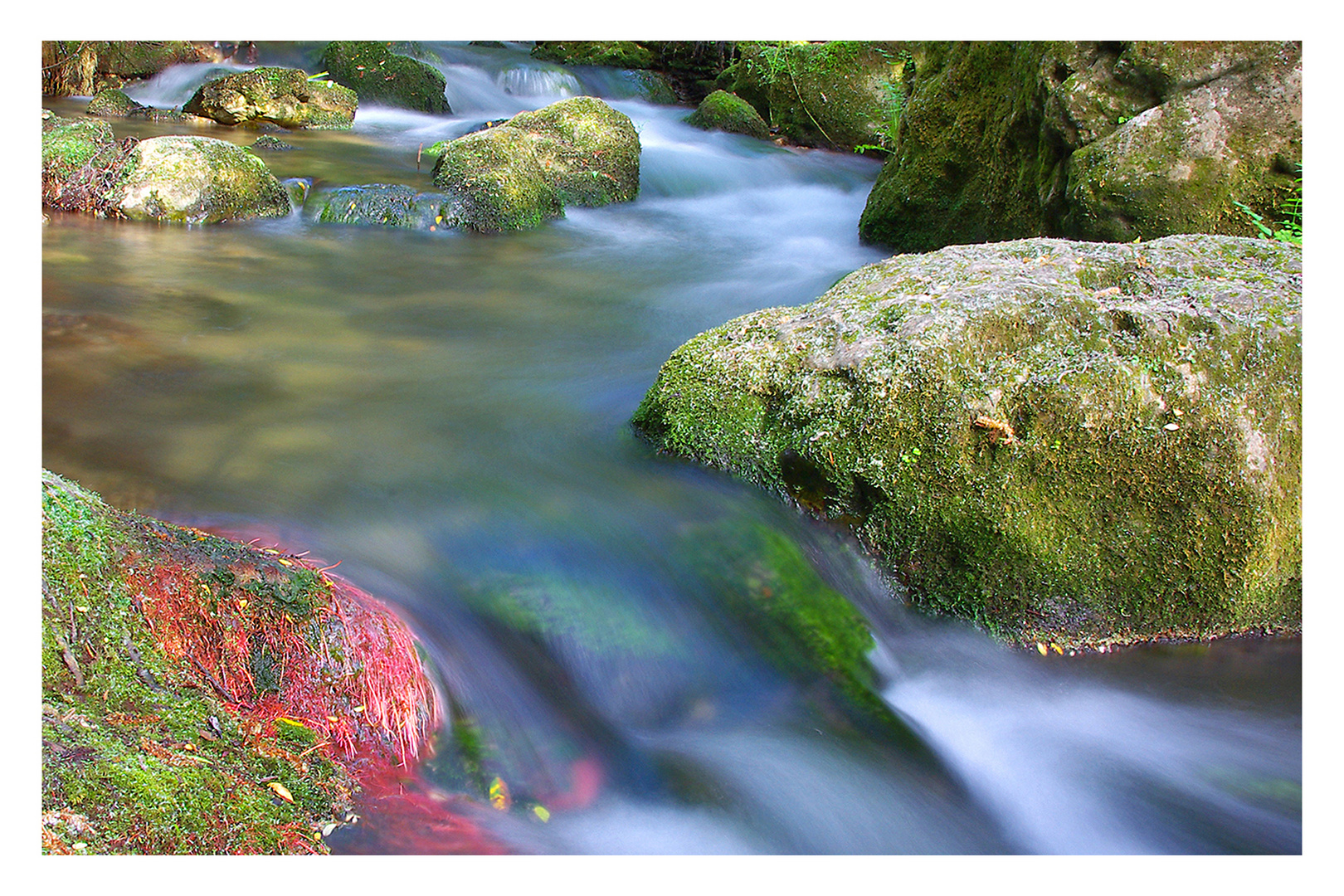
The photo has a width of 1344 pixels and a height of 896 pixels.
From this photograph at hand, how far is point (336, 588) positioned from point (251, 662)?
367mm

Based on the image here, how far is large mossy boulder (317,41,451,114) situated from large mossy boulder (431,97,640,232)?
3.15 m

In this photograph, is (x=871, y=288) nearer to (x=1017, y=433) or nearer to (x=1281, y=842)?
(x=1017, y=433)

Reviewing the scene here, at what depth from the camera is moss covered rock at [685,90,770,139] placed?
39.8 feet

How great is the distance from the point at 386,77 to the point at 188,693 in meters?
11.7

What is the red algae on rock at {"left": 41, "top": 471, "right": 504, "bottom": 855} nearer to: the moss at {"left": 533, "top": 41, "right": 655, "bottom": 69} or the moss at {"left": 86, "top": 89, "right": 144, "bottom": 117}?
the moss at {"left": 86, "top": 89, "right": 144, "bottom": 117}

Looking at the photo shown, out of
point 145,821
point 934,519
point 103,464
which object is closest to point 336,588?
point 145,821

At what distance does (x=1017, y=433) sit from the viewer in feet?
10.4

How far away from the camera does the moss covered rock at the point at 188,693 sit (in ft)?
6.29

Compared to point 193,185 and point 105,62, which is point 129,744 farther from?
point 105,62

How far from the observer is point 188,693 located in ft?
7.31


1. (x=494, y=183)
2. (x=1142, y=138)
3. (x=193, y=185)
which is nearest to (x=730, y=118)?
(x=494, y=183)

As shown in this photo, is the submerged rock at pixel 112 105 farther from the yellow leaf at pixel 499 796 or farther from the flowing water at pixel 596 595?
the yellow leaf at pixel 499 796

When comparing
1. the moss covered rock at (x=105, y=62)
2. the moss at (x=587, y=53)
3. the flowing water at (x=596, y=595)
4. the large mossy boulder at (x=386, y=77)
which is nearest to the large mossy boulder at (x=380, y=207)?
the flowing water at (x=596, y=595)

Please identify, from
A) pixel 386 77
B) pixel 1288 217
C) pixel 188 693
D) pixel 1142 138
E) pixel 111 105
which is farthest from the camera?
pixel 386 77
